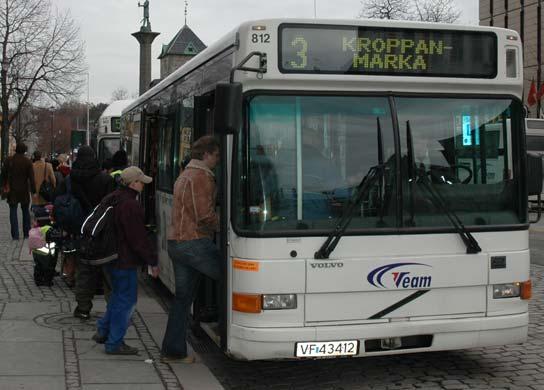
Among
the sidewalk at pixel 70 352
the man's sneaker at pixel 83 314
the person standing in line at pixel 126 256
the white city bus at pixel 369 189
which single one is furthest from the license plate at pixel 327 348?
the man's sneaker at pixel 83 314

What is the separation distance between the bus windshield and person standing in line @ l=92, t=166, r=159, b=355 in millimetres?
1236

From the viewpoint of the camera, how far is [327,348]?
5598mm

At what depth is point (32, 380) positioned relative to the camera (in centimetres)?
577

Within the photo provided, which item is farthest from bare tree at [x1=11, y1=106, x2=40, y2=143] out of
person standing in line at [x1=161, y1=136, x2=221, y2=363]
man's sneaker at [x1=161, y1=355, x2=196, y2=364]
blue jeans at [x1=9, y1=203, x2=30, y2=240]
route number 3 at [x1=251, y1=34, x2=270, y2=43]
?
route number 3 at [x1=251, y1=34, x2=270, y2=43]

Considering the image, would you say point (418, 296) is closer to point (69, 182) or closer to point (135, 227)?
point (135, 227)

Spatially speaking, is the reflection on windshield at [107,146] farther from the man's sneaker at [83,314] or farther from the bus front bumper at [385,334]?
the bus front bumper at [385,334]

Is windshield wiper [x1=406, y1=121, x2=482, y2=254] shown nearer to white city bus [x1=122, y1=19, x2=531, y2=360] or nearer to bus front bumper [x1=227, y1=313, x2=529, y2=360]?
white city bus [x1=122, y1=19, x2=531, y2=360]

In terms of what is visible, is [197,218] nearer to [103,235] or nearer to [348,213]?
[103,235]

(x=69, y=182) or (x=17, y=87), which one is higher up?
(x=17, y=87)

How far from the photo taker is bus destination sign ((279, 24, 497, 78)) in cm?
567

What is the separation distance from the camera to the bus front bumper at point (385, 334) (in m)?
5.54

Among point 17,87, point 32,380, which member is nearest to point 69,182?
point 32,380

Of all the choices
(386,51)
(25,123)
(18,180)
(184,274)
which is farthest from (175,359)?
(25,123)

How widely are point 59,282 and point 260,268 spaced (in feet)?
19.6
